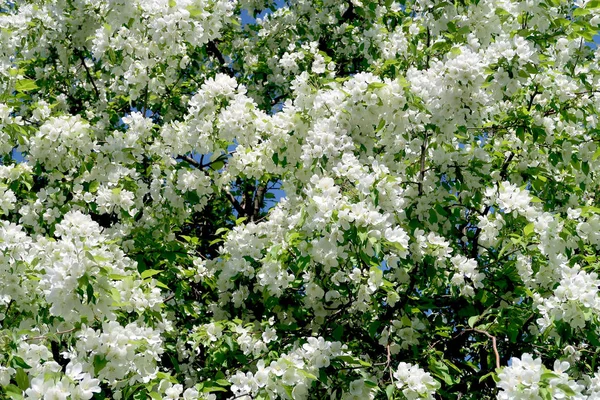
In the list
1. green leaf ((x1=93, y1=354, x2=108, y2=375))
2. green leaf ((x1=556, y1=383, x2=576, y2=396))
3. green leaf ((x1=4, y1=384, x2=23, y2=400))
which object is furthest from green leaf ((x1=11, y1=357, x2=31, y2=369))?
green leaf ((x1=556, y1=383, x2=576, y2=396))

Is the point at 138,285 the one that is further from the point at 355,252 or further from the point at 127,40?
the point at 127,40

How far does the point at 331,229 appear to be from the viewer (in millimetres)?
3982

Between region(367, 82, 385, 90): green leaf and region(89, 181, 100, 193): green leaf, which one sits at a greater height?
region(367, 82, 385, 90): green leaf

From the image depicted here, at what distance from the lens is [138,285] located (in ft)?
14.0

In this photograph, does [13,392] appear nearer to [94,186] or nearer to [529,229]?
[94,186]

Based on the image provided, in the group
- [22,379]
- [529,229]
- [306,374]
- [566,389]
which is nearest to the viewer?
[566,389]

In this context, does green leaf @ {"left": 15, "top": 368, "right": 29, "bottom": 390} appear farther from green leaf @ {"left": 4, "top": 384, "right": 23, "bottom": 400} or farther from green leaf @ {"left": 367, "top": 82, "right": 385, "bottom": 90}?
Answer: green leaf @ {"left": 367, "top": 82, "right": 385, "bottom": 90}

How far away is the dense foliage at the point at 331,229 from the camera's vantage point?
390 centimetres

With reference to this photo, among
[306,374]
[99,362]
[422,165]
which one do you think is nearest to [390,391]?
[306,374]

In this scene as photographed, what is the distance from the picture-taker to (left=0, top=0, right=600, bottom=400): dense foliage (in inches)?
154

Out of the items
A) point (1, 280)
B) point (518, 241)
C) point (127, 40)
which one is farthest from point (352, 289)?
point (127, 40)

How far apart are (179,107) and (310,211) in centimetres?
386

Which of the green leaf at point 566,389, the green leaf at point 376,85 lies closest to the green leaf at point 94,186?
the green leaf at point 376,85

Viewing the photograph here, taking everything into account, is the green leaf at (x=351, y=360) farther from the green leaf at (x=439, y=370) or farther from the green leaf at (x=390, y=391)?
the green leaf at (x=439, y=370)
